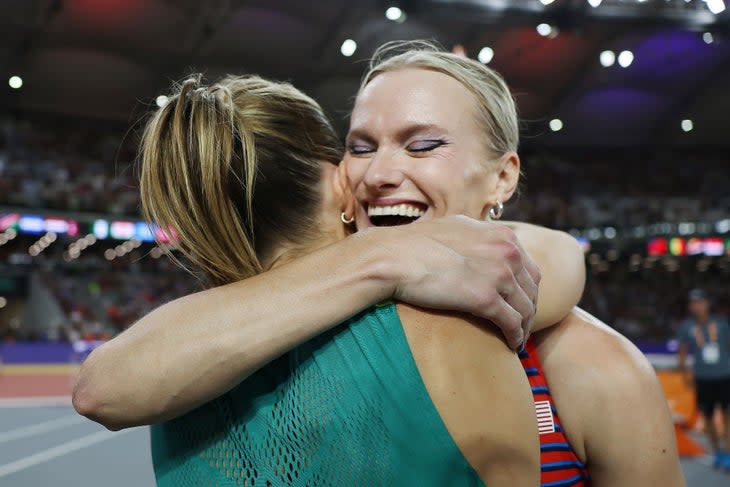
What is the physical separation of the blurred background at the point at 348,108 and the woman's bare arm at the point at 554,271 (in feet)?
60.9

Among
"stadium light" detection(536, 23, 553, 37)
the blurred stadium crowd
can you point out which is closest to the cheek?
the blurred stadium crowd

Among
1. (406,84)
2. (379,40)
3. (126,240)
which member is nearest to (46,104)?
(126,240)

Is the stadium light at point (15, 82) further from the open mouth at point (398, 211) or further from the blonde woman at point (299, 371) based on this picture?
the blonde woman at point (299, 371)

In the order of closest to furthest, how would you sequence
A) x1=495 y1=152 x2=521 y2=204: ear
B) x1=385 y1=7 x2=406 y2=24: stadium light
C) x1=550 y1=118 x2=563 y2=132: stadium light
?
x1=495 y1=152 x2=521 y2=204: ear → x1=385 y1=7 x2=406 y2=24: stadium light → x1=550 y1=118 x2=563 y2=132: stadium light

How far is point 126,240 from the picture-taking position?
3120cm

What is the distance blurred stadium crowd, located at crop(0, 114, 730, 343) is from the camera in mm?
27344

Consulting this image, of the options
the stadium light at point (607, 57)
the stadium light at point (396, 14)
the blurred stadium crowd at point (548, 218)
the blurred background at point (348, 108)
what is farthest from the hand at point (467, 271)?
the stadium light at point (607, 57)

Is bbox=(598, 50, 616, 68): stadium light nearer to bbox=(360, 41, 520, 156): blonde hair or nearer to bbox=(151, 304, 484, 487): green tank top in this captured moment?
bbox=(360, 41, 520, 156): blonde hair

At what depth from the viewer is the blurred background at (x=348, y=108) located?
2419 centimetres

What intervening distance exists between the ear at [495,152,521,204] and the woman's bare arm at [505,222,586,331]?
0.27 ft

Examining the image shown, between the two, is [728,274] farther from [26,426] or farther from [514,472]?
[514,472]

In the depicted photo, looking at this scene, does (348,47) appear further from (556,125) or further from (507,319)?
(507,319)

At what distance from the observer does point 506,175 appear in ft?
5.83

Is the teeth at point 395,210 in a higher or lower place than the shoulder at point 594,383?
higher
